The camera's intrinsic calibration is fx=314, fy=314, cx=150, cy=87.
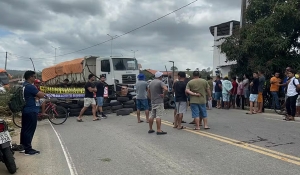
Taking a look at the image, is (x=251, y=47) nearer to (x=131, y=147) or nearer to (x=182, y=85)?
(x=182, y=85)

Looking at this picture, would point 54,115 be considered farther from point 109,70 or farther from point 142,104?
point 109,70

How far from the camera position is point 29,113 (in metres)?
7.27

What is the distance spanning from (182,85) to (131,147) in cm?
303

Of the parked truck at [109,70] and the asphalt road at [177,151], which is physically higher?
the parked truck at [109,70]

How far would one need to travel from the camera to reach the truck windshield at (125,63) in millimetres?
20000

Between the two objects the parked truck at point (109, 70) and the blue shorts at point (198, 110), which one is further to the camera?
the parked truck at point (109, 70)

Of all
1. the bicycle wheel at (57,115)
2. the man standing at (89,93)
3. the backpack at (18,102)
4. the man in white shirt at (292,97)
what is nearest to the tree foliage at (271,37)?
the man in white shirt at (292,97)

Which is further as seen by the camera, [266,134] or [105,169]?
[266,134]

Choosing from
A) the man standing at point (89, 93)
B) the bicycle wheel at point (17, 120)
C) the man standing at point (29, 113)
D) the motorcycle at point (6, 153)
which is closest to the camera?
the motorcycle at point (6, 153)

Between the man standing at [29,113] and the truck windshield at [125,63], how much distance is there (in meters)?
12.6

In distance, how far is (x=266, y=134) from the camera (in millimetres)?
8422

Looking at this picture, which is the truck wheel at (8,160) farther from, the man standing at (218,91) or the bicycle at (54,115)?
the man standing at (218,91)

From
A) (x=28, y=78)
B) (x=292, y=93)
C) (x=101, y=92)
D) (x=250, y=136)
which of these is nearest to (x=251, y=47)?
(x=292, y=93)

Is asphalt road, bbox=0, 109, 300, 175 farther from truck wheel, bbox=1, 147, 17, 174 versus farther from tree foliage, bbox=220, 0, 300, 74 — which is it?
tree foliage, bbox=220, 0, 300, 74
